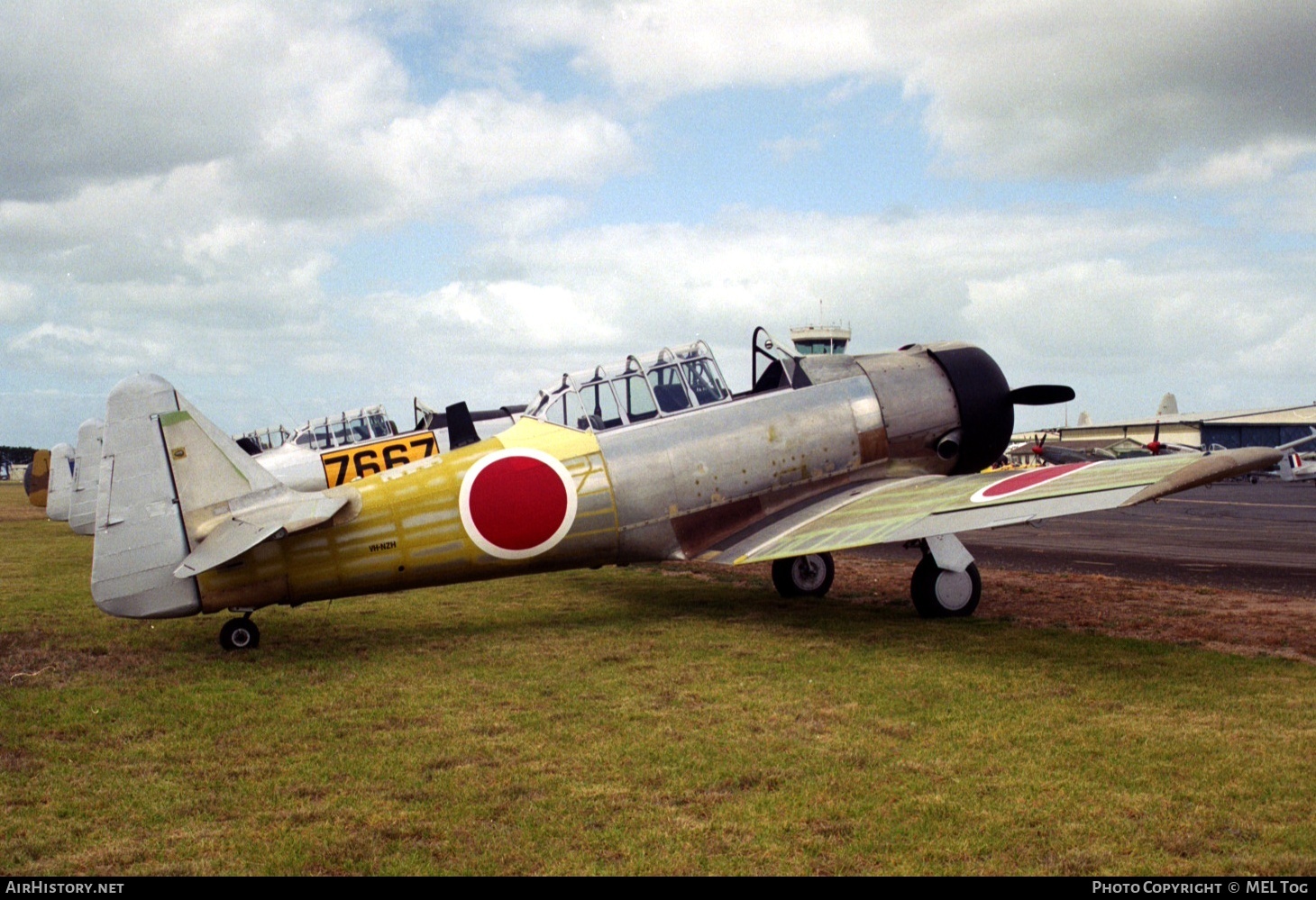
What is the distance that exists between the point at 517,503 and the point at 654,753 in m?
3.99

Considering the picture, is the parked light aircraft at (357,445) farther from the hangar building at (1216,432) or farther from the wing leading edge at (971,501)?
the hangar building at (1216,432)

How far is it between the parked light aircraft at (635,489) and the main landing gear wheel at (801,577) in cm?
4

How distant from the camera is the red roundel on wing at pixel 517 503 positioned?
28.2 feet

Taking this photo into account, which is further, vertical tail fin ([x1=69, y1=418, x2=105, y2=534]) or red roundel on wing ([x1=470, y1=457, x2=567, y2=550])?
vertical tail fin ([x1=69, y1=418, x2=105, y2=534])

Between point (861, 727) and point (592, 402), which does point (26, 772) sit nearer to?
point (861, 727)

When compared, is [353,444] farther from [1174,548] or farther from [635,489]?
[1174,548]

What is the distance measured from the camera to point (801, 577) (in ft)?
37.6

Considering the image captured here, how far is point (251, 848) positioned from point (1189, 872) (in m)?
3.56

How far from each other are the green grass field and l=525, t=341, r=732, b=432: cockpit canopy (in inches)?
82.2

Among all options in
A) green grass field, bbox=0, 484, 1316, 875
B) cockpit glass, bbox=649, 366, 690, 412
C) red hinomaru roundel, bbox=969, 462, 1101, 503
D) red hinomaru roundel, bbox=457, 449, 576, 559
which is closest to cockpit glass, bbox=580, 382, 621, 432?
cockpit glass, bbox=649, 366, 690, 412

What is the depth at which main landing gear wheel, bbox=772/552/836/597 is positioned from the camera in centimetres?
1143

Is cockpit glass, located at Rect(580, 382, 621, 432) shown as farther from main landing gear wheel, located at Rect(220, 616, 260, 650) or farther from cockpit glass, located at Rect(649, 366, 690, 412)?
main landing gear wheel, located at Rect(220, 616, 260, 650)

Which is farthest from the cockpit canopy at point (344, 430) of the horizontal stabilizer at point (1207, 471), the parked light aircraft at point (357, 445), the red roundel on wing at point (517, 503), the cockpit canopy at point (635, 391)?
the horizontal stabilizer at point (1207, 471)

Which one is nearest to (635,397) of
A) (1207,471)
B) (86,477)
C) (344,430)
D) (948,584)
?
(948,584)
